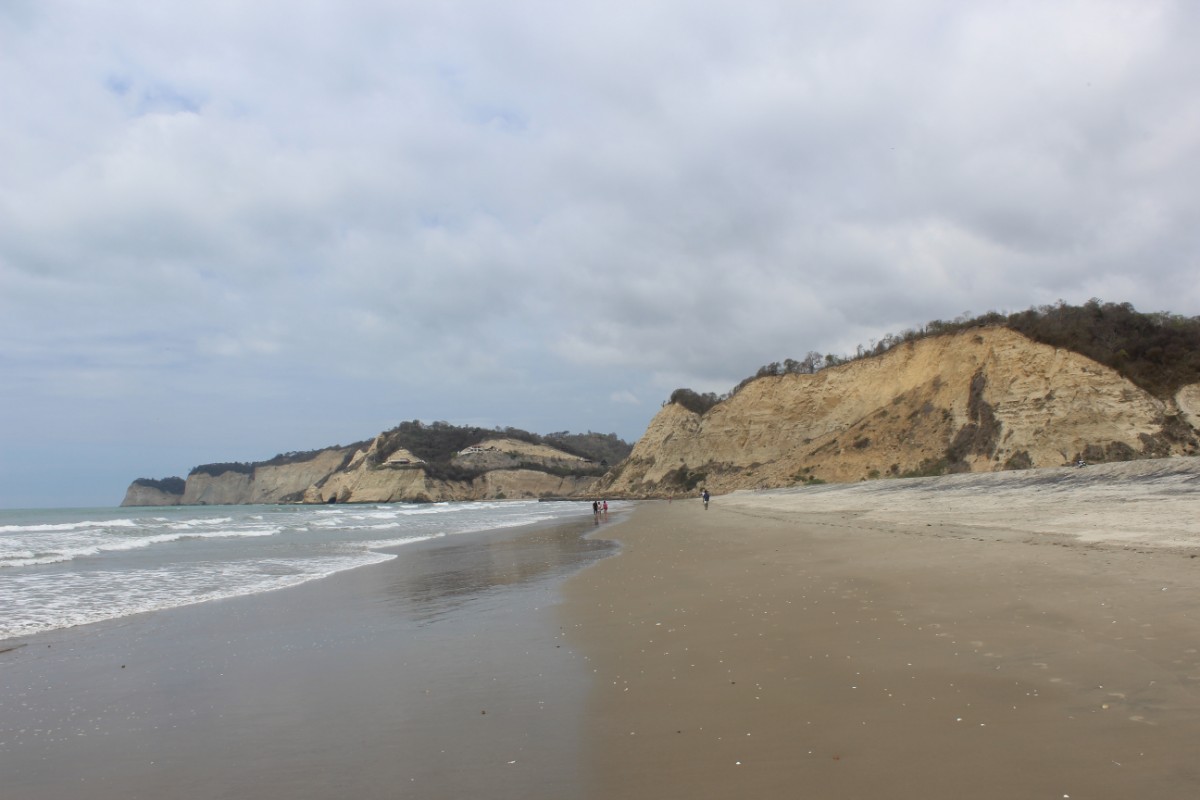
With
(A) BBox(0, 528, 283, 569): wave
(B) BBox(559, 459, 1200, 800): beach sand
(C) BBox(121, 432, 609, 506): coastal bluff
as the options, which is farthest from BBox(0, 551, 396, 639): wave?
(C) BBox(121, 432, 609, 506): coastal bluff

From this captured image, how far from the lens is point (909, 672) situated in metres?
5.32

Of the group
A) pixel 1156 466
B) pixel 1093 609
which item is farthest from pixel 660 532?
pixel 1093 609

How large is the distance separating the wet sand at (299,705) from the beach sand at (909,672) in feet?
1.93

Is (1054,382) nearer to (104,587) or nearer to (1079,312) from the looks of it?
(1079,312)

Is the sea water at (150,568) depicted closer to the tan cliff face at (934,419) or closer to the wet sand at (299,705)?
the wet sand at (299,705)

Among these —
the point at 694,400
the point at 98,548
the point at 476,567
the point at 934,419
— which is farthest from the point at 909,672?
the point at 694,400

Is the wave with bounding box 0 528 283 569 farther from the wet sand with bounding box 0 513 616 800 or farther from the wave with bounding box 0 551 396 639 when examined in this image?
the wet sand with bounding box 0 513 616 800

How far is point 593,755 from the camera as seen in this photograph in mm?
4199

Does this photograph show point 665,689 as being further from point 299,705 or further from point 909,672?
point 299,705

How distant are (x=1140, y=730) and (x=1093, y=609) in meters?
3.34

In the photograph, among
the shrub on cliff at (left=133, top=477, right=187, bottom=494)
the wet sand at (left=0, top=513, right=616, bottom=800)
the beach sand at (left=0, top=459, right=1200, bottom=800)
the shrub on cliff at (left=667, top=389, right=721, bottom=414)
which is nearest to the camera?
the beach sand at (left=0, top=459, right=1200, bottom=800)

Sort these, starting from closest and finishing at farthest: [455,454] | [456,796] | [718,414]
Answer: [456,796], [718,414], [455,454]

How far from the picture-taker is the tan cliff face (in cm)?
3672

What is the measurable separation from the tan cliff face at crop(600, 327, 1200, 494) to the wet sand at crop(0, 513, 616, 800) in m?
37.8
